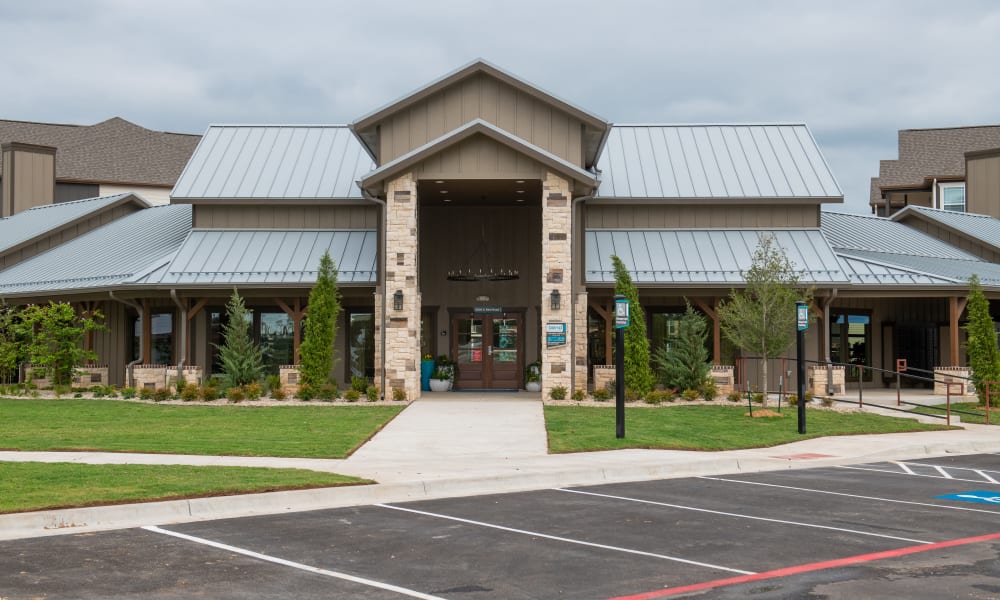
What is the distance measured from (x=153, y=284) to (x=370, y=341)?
637 cm

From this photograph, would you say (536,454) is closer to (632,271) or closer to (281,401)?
(281,401)

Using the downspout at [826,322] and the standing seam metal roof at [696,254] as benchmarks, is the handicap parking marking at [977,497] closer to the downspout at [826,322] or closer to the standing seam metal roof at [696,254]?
the standing seam metal roof at [696,254]

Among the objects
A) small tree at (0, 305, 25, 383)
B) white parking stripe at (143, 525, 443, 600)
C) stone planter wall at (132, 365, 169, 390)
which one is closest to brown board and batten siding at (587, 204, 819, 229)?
stone planter wall at (132, 365, 169, 390)

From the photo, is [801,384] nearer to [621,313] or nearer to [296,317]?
[621,313]

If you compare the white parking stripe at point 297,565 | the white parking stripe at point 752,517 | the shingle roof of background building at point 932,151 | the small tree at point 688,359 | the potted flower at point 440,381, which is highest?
the shingle roof of background building at point 932,151

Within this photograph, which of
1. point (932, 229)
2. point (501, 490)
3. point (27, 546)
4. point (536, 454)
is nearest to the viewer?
point (27, 546)

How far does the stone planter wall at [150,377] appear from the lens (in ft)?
90.2

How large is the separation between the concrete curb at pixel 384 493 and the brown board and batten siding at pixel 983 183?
27984 mm

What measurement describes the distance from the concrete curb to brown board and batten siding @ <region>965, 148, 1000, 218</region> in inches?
1102

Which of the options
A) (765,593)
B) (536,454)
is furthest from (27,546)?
(536,454)

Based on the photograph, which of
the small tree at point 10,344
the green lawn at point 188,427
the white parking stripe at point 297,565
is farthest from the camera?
the small tree at point 10,344

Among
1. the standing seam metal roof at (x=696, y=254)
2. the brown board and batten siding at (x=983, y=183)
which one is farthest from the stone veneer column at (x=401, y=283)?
A: the brown board and batten siding at (x=983, y=183)

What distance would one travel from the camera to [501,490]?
43.2 ft

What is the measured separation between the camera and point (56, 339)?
28484 millimetres
